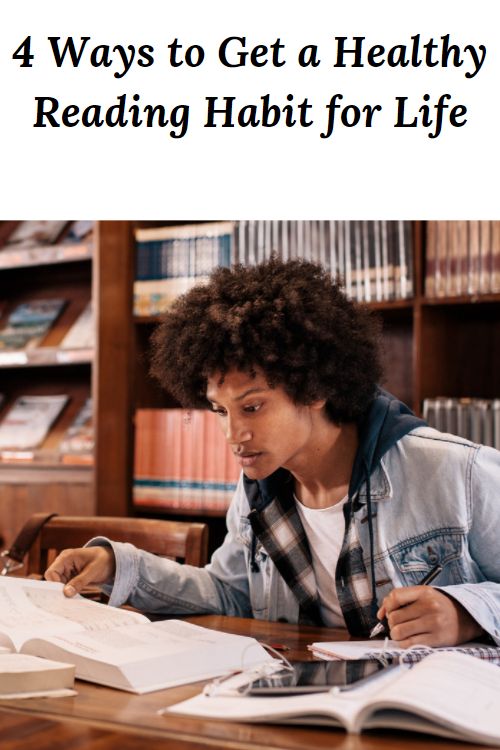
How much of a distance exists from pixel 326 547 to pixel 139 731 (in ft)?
2.63

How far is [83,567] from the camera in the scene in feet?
4.79

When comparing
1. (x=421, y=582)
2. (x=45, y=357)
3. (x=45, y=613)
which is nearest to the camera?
(x=45, y=613)

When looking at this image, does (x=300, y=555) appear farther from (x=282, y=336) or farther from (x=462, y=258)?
Answer: (x=462, y=258)

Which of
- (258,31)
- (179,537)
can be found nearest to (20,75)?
(258,31)

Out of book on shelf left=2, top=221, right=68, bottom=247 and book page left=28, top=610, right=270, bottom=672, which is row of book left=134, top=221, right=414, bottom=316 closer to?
book on shelf left=2, top=221, right=68, bottom=247

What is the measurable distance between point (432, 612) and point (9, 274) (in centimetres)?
268

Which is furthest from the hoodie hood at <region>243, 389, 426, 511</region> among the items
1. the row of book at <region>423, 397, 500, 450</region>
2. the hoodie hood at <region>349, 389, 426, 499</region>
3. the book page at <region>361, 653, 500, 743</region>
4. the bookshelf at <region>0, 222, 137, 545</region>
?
the bookshelf at <region>0, 222, 137, 545</region>

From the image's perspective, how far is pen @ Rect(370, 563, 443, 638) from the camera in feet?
4.12

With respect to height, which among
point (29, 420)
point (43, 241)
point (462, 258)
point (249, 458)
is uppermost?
point (43, 241)

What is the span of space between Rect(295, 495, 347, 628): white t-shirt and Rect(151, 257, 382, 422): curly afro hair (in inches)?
6.6

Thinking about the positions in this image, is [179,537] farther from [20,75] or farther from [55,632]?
[20,75]

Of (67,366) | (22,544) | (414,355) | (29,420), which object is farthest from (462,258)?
(29,420)

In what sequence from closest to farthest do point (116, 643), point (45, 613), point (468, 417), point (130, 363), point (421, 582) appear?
point (116, 643) < point (45, 613) < point (421, 582) < point (468, 417) < point (130, 363)

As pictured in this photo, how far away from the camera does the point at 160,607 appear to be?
153cm
